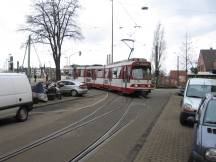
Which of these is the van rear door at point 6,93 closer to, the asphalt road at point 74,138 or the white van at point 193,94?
the asphalt road at point 74,138

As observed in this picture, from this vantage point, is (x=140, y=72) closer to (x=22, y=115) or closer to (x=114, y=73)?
(x=114, y=73)

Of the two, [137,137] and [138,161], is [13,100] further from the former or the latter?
[138,161]

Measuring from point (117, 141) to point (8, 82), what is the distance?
21.7 feet

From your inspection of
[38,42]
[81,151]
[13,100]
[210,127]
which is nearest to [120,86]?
[38,42]

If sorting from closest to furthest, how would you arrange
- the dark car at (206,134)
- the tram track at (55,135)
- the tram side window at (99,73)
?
the dark car at (206,134), the tram track at (55,135), the tram side window at (99,73)

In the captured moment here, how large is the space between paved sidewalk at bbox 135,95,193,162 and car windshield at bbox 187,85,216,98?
151cm

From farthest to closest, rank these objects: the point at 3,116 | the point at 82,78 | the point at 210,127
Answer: the point at 82,78, the point at 3,116, the point at 210,127

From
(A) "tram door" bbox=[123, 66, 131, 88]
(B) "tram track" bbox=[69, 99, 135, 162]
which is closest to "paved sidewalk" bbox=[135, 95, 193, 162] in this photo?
(B) "tram track" bbox=[69, 99, 135, 162]

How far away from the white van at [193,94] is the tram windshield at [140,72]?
1626 centimetres

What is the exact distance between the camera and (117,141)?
14008 mm

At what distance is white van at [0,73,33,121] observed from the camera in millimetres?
18344

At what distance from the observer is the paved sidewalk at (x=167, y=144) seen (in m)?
11.0

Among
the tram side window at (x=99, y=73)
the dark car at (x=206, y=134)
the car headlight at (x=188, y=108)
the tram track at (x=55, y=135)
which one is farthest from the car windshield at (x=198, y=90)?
the tram side window at (x=99, y=73)

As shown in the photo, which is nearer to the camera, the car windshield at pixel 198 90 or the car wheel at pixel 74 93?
the car windshield at pixel 198 90
